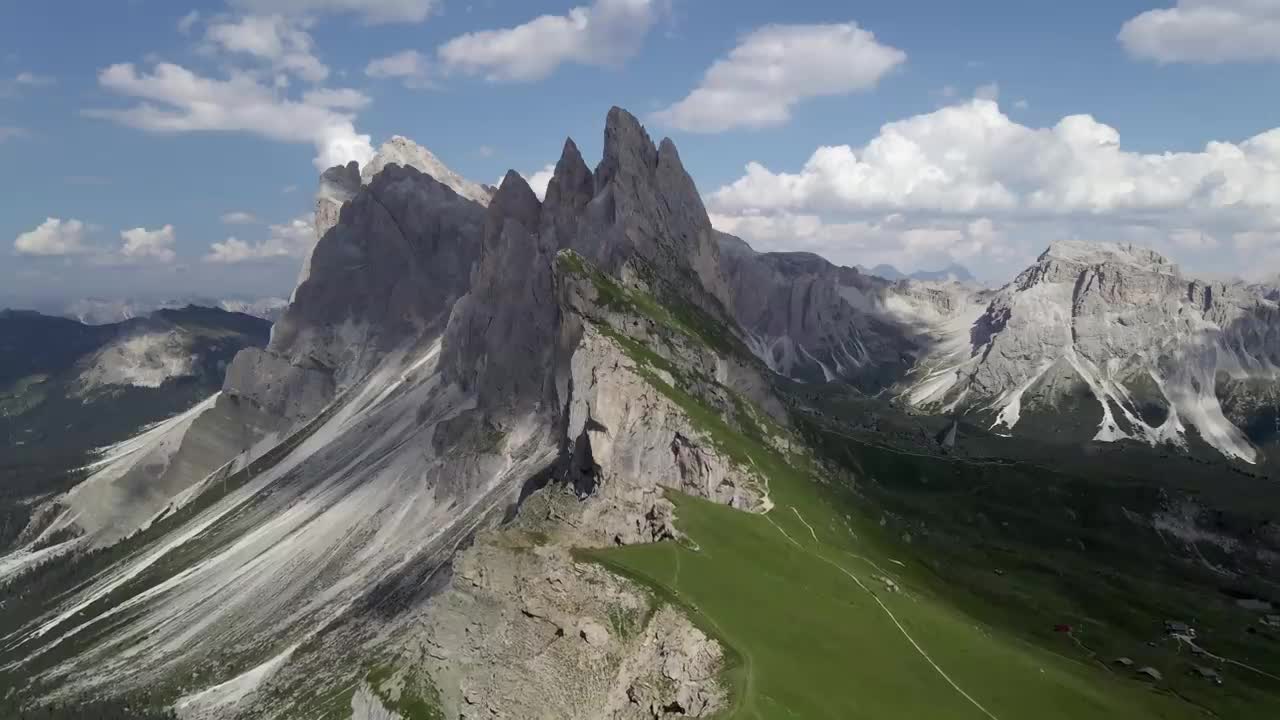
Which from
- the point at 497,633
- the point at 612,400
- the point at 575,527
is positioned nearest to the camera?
the point at 497,633

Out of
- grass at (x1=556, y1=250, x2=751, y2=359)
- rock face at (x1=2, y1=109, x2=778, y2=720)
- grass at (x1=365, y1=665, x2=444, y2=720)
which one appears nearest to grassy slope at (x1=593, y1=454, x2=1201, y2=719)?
rock face at (x1=2, y1=109, x2=778, y2=720)

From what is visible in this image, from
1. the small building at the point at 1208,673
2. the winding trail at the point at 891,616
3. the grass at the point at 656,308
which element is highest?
the grass at the point at 656,308

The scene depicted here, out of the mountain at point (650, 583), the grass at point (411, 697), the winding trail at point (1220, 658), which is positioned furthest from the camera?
the winding trail at point (1220, 658)

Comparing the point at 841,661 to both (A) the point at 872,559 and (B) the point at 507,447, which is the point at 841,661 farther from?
(B) the point at 507,447

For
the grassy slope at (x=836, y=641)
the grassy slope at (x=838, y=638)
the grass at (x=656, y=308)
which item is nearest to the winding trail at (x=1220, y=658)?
the grassy slope at (x=838, y=638)

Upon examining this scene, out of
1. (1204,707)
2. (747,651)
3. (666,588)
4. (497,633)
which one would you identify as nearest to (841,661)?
(747,651)

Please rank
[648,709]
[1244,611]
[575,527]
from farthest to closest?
[1244,611] → [575,527] → [648,709]

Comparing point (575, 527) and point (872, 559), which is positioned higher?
point (575, 527)

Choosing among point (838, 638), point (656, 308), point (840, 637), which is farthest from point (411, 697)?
point (656, 308)

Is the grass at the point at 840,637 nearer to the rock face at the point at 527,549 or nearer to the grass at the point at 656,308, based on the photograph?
the rock face at the point at 527,549

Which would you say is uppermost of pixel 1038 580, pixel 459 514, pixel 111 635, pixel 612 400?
pixel 612 400
